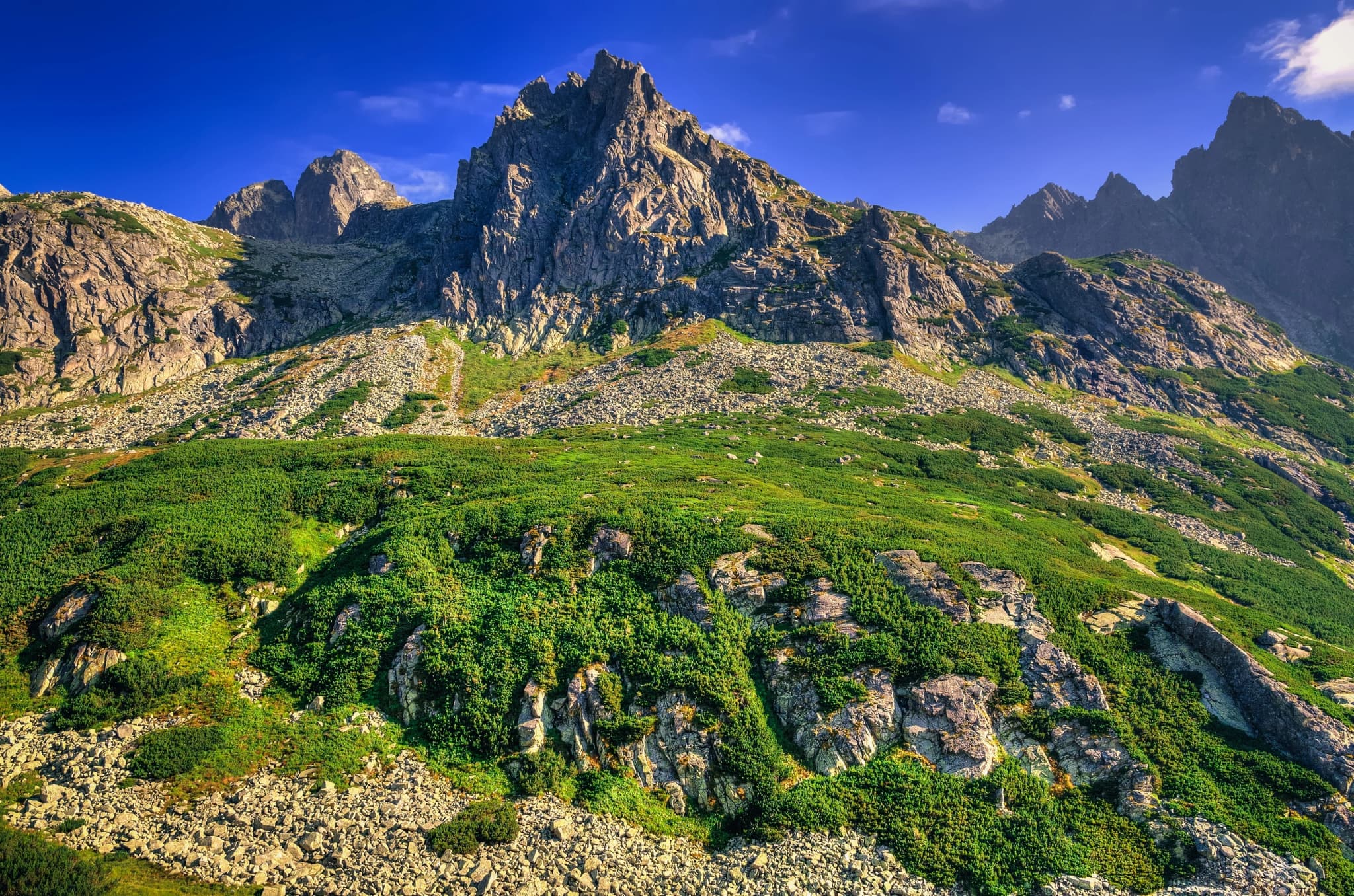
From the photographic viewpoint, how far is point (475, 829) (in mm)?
19375

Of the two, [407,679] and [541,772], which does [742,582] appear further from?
[407,679]

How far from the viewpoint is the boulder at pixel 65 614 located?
2581 cm

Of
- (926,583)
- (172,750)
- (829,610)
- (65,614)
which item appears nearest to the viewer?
(172,750)

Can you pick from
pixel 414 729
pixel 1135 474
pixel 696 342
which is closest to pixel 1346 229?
pixel 1135 474

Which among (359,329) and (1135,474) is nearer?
(1135,474)

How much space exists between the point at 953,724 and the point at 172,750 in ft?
99.0

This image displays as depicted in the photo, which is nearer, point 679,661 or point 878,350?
point 679,661

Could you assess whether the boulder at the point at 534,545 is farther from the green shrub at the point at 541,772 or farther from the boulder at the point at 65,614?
the boulder at the point at 65,614

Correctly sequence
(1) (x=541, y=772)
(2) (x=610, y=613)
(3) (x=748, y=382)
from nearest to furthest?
(1) (x=541, y=772) → (2) (x=610, y=613) → (3) (x=748, y=382)

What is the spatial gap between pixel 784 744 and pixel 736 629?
551 cm

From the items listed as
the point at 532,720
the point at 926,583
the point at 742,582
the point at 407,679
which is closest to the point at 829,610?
the point at 742,582

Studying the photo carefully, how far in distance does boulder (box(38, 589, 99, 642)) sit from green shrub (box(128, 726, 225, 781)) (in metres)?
8.98

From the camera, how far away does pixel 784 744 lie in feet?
76.4

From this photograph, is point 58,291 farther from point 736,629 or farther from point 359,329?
point 736,629
